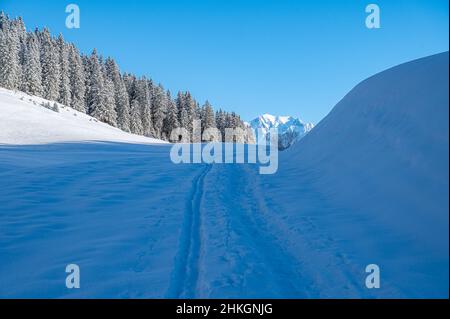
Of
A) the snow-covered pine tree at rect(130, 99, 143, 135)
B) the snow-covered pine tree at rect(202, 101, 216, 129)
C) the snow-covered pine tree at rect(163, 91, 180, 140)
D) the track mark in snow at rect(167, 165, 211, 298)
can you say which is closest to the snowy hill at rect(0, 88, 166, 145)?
the track mark in snow at rect(167, 165, 211, 298)

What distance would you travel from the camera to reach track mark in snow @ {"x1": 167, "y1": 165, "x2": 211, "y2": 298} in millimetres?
5002

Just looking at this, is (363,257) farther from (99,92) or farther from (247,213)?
(99,92)

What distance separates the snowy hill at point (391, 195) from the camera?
17.2 feet

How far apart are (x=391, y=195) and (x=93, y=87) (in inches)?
2560

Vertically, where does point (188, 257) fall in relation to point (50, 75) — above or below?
below

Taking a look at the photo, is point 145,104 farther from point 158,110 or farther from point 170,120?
point 170,120

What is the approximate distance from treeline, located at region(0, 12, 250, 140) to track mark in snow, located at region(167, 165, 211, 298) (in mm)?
54582

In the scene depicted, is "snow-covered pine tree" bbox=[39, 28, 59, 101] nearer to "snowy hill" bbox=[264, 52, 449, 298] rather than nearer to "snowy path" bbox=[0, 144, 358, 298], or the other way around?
"snowy path" bbox=[0, 144, 358, 298]

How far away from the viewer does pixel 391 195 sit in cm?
695

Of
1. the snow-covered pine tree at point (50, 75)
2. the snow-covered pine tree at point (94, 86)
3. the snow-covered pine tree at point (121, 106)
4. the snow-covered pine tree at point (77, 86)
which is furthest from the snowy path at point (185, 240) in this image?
the snow-covered pine tree at point (121, 106)

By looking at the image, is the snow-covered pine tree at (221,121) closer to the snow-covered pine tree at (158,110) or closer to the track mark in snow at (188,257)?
the snow-covered pine tree at (158,110)

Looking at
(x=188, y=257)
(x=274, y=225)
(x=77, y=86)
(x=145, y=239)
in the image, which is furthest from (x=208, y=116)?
(x=188, y=257)

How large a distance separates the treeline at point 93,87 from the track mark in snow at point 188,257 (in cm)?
5458
